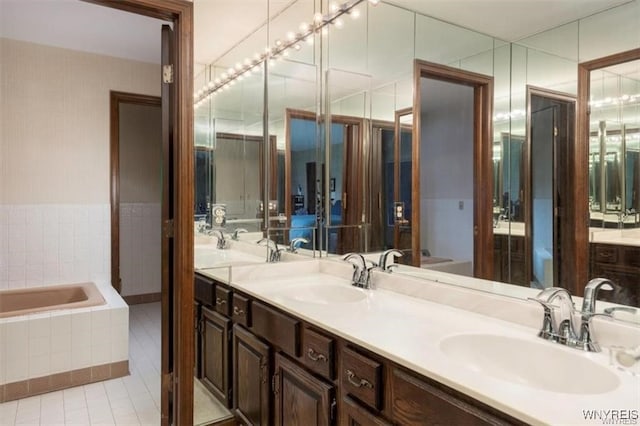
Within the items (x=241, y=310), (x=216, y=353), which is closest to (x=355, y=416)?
(x=241, y=310)

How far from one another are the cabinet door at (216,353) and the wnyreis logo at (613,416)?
1.72m

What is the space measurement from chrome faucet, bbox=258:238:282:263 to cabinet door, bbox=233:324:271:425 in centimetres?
54

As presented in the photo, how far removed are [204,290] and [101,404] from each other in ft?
3.59

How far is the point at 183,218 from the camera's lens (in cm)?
200

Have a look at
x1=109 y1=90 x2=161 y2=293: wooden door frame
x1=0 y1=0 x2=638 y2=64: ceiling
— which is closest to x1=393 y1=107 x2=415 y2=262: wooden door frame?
x1=0 y1=0 x2=638 y2=64: ceiling

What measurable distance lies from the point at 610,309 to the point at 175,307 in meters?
1.87

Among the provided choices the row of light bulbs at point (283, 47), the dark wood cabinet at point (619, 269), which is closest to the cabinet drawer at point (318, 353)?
the dark wood cabinet at point (619, 269)

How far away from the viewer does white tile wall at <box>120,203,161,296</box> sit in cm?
478

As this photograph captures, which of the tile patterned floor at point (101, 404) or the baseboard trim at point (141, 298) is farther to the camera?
the baseboard trim at point (141, 298)

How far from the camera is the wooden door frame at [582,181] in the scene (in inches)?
50.8

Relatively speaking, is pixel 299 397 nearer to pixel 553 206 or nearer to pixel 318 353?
pixel 318 353

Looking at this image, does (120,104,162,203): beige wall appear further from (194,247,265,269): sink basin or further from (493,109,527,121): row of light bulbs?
(493,109,527,121): row of light bulbs

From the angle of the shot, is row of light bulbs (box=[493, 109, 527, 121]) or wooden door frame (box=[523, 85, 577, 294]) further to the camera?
row of light bulbs (box=[493, 109, 527, 121])

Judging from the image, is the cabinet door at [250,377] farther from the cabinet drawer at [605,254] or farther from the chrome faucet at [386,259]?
the cabinet drawer at [605,254]
